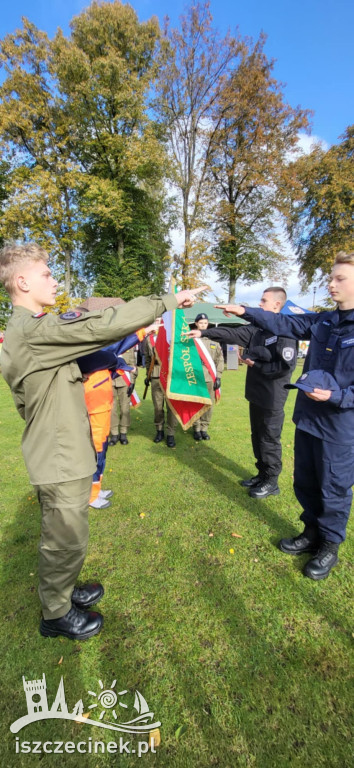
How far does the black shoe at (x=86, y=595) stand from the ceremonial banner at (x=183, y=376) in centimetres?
225

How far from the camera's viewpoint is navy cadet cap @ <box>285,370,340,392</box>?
2376 millimetres

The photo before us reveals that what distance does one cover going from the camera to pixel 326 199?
26.0 metres

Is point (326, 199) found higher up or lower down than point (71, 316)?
higher up

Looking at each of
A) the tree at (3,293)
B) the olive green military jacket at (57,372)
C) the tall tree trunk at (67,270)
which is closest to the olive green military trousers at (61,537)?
the olive green military jacket at (57,372)

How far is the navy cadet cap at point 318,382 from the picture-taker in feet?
7.80

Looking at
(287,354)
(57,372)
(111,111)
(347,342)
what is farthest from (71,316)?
(111,111)

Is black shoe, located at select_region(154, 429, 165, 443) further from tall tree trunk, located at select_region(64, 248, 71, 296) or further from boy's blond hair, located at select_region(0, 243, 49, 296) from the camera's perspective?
tall tree trunk, located at select_region(64, 248, 71, 296)

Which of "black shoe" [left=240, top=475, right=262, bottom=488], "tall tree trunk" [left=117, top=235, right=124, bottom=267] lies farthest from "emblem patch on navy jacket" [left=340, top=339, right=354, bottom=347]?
"tall tree trunk" [left=117, top=235, right=124, bottom=267]

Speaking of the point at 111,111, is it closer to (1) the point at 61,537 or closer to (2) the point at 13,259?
(2) the point at 13,259

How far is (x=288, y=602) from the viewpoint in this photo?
262cm

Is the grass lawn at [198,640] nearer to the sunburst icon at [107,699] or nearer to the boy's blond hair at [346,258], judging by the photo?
the sunburst icon at [107,699]

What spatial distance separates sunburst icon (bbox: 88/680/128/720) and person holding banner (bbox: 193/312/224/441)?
3.16 m

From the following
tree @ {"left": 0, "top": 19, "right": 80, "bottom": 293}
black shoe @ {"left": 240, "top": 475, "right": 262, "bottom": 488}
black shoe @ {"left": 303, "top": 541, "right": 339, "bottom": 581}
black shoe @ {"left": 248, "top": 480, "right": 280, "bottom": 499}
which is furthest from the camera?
tree @ {"left": 0, "top": 19, "right": 80, "bottom": 293}

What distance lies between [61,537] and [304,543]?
2.42m
